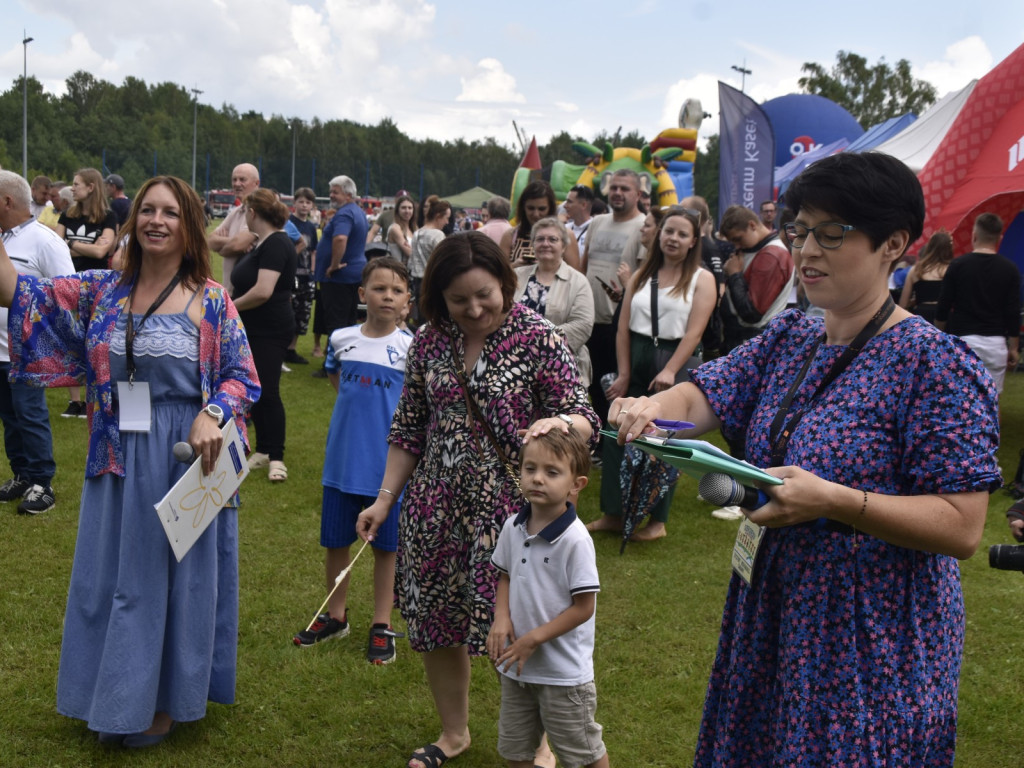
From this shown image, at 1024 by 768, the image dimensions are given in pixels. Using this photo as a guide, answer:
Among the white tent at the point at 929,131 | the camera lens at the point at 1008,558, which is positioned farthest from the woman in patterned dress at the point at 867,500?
the white tent at the point at 929,131

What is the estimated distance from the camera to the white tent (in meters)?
15.1

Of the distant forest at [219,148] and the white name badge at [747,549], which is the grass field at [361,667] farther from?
the distant forest at [219,148]

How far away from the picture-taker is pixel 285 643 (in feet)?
15.2

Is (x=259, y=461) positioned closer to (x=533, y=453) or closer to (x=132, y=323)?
(x=132, y=323)

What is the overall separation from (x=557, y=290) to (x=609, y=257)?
1.29 m

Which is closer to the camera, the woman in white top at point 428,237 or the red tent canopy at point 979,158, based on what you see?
the red tent canopy at point 979,158

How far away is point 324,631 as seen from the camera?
469cm

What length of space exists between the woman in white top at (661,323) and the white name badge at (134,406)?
3.35 metres

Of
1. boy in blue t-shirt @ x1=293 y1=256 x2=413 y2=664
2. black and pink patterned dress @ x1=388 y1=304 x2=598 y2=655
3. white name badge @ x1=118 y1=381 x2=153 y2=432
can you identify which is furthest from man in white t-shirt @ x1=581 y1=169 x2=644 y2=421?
white name badge @ x1=118 y1=381 x2=153 y2=432

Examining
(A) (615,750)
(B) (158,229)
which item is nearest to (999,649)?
(A) (615,750)

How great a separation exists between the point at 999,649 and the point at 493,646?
10.6 feet

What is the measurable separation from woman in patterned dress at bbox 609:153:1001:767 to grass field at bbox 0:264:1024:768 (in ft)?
6.53

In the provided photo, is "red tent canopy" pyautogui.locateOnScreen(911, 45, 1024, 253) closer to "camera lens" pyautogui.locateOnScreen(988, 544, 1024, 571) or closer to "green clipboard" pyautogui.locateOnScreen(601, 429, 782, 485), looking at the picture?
"camera lens" pyautogui.locateOnScreen(988, 544, 1024, 571)

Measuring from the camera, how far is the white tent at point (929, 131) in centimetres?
1511
